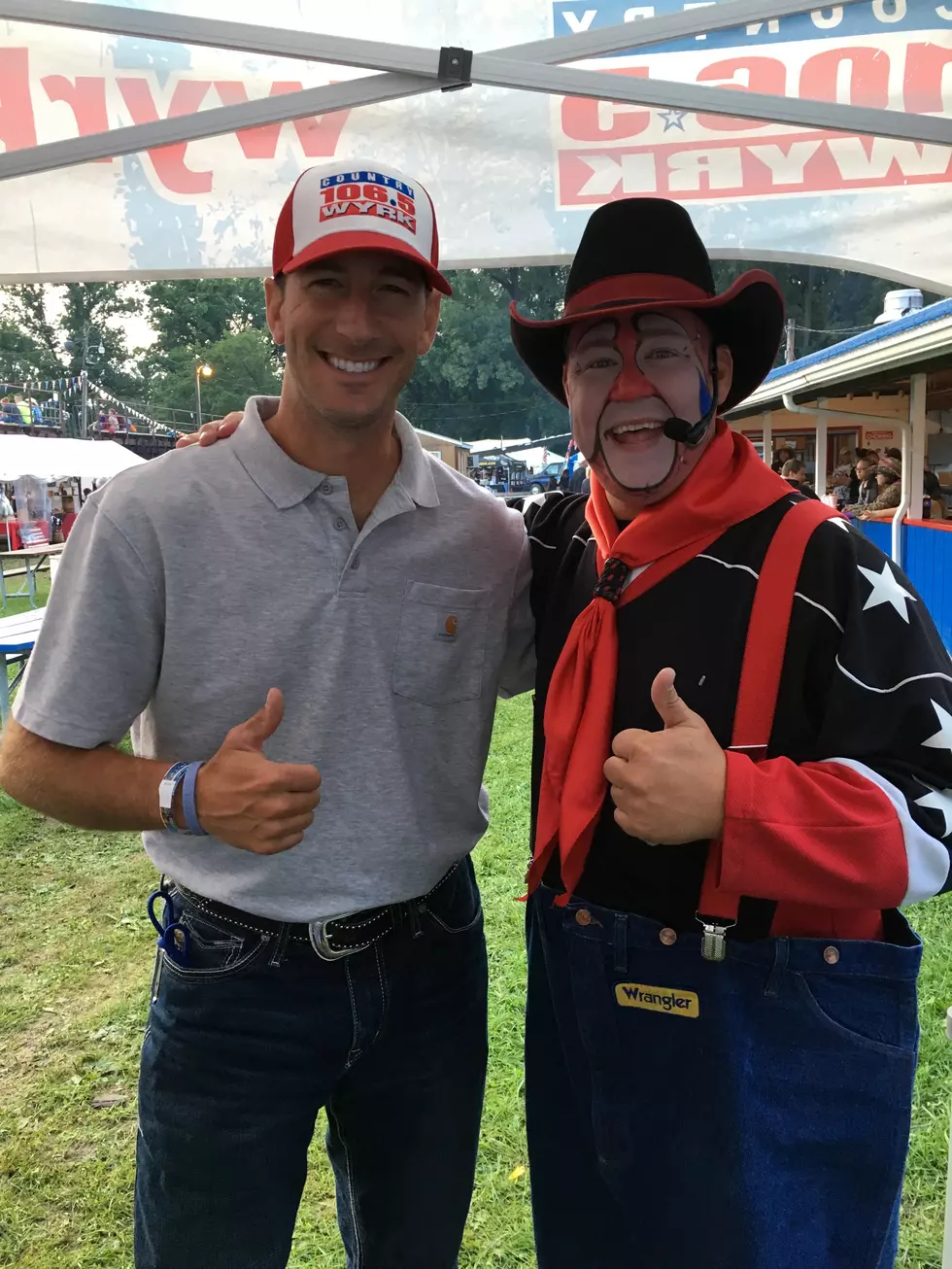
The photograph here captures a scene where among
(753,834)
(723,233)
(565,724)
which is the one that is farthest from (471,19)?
(753,834)

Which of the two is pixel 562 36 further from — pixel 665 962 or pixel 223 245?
pixel 665 962

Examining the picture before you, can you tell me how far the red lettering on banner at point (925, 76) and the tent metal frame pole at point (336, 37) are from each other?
29 cm

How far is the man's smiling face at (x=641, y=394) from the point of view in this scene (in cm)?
146

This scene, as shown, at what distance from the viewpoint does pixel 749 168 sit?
2.25 m

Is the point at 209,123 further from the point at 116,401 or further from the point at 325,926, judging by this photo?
the point at 116,401

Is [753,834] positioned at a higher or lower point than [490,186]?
lower

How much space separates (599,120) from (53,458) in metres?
19.6

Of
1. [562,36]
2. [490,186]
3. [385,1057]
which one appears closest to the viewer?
[385,1057]

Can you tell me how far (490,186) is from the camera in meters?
2.29

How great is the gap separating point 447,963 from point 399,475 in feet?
3.07

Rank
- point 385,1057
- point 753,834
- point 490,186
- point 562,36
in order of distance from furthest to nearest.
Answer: point 490,186 < point 562,36 < point 385,1057 < point 753,834

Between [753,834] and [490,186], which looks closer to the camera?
[753,834]

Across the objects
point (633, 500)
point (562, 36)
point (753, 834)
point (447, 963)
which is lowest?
point (447, 963)

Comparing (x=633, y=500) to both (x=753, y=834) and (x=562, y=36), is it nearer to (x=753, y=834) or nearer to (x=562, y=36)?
(x=753, y=834)
